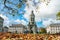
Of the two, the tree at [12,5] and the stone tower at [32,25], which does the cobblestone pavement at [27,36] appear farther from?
the tree at [12,5]

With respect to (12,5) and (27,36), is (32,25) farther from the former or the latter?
(12,5)

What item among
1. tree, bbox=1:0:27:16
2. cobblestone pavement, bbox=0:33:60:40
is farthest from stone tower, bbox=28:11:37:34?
tree, bbox=1:0:27:16

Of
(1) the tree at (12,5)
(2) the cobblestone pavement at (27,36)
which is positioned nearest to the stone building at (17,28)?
(2) the cobblestone pavement at (27,36)

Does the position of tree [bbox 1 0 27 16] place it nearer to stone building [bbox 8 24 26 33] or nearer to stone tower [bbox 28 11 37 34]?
stone building [bbox 8 24 26 33]

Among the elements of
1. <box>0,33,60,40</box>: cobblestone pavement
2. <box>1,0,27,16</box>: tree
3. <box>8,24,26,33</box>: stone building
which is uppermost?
<box>1,0,27,16</box>: tree

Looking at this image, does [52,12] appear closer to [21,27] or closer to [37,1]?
[37,1]

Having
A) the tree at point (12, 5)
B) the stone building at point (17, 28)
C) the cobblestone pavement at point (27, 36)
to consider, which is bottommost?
the cobblestone pavement at point (27, 36)

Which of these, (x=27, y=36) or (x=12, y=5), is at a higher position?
(x=12, y=5)

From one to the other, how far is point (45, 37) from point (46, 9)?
84cm

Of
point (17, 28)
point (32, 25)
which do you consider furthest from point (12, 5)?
point (32, 25)

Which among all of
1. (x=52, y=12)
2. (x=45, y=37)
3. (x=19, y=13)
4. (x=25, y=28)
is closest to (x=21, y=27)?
(x=25, y=28)

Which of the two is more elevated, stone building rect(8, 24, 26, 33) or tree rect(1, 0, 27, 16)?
tree rect(1, 0, 27, 16)

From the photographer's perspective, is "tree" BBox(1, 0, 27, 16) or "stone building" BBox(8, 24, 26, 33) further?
"tree" BBox(1, 0, 27, 16)

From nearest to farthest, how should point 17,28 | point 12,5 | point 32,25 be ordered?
point 32,25 < point 17,28 < point 12,5
